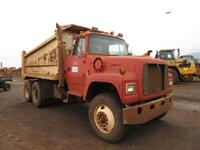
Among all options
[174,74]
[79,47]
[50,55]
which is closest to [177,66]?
[174,74]

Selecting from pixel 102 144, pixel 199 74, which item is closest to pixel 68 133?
pixel 102 144

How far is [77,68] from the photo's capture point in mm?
6316

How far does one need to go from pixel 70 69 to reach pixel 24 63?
4329 mm

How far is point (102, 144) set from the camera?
16.0ft

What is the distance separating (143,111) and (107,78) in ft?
3.35

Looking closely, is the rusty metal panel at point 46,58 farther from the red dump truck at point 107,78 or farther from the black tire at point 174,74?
the black tire at point 174,74

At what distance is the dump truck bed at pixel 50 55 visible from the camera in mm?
7035

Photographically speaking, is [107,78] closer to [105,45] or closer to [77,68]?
[77,68]

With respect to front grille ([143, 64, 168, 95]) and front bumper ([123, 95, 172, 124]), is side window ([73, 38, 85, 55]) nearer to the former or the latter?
front grille ([143, 64, 168, 95])

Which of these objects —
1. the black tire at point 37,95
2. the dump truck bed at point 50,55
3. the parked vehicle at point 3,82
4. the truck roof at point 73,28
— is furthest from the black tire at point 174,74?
the parked vehicle at point 3,82

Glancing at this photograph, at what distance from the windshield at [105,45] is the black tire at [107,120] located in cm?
147

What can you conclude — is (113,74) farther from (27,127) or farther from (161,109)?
(27,127)

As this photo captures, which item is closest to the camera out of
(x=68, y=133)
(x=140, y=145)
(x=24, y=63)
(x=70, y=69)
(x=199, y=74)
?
(x=140, y=145)

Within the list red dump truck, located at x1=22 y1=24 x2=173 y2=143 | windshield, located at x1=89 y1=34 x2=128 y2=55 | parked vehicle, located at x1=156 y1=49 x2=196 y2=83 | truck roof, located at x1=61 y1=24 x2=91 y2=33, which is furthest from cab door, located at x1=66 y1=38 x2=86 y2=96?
parked vehicle, located at x1=156 y1=49 x2=196 y2=83
